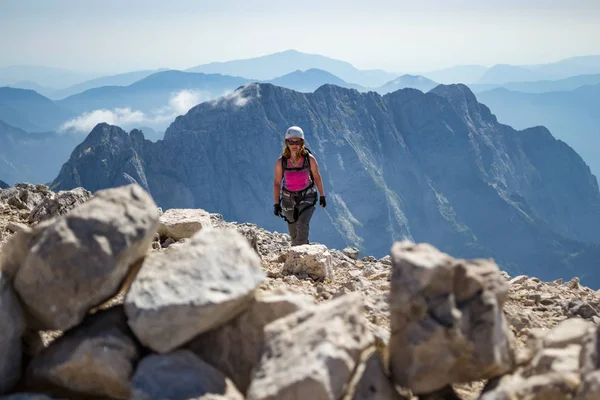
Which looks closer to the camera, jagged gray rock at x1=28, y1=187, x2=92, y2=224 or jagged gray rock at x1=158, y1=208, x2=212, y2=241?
jagged gray rock at x1=158, y1=208, x2=212, y2=241

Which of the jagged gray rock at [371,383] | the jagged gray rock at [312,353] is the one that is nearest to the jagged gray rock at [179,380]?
the jagged gray rock at [312,353]

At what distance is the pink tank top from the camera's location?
12.9 meters

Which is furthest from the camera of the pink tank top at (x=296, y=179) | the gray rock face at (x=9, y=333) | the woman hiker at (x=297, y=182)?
the pink tank top at (x=296, y=179)

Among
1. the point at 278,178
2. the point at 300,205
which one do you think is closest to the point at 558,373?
the point at 300,205

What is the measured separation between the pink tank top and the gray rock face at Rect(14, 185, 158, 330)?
7.34 m

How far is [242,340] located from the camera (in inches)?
234

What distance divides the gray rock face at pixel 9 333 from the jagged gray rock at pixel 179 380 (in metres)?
1.59

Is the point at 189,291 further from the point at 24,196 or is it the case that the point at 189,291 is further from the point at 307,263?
the point at 24,196

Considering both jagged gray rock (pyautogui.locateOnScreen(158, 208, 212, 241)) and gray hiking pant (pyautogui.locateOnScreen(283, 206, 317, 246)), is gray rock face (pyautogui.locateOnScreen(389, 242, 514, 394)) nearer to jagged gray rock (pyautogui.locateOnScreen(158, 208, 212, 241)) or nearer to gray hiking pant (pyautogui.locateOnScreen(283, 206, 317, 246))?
gray hiking pant (pyautogui.locateOnScreen(283, 206, 317, 246))

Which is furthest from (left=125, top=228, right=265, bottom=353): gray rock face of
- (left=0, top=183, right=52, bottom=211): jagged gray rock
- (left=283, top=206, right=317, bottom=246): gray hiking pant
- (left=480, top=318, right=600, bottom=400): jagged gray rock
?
(left=0, top=183, right=52, bottom=211): jagged gray rock

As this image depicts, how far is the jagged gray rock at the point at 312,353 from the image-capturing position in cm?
468

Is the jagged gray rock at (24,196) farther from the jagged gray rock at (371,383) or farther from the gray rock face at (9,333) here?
the jagged gray rock at (371,383)

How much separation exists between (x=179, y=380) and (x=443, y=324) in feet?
9.50

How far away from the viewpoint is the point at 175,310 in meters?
5.25
